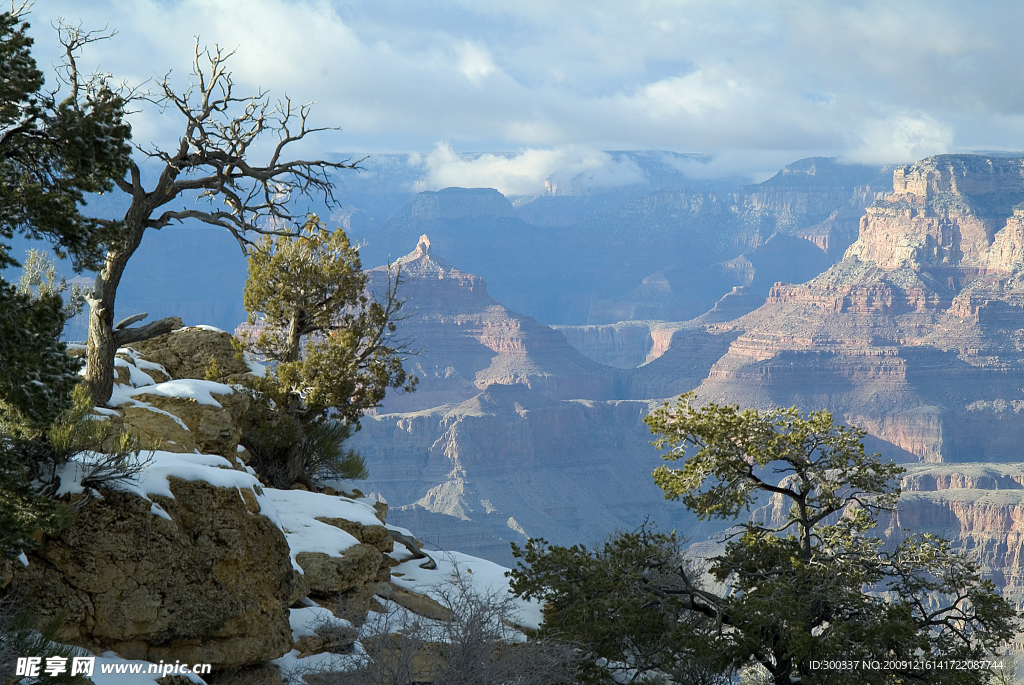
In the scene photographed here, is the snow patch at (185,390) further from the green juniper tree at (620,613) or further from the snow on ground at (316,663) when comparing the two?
the green juniper tree at (620,613)

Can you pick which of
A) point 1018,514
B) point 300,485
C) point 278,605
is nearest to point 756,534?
point 278,605

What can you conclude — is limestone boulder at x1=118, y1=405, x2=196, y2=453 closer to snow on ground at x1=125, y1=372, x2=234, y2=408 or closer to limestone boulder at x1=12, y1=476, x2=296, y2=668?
snow on ground at x1=125, y1=372, x2=234, y2=408

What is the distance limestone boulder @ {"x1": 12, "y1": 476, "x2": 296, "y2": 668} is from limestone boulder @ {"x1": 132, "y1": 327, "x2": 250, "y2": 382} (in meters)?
11.5

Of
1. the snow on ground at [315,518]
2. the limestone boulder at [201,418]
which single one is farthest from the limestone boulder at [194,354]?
the snow on ground at [315,518]

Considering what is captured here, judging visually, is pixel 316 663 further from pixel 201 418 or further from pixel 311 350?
pixel 311 350

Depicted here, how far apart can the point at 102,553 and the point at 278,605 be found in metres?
2.67

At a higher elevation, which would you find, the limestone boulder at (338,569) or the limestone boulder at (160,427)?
the limestone boulder at (160,427)

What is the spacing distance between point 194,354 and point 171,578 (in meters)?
13.1

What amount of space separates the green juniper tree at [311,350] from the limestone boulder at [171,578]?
32.7 feet

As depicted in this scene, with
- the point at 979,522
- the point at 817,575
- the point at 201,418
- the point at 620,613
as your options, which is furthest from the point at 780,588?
the point at 979,522

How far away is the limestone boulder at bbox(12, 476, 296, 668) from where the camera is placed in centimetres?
1151

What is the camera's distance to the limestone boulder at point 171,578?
11508 millimetres

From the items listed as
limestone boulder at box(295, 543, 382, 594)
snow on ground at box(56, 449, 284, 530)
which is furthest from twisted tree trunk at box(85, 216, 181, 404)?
limestone boulder at box(295, 543, 382, 594)

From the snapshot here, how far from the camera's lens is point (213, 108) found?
18953mm
